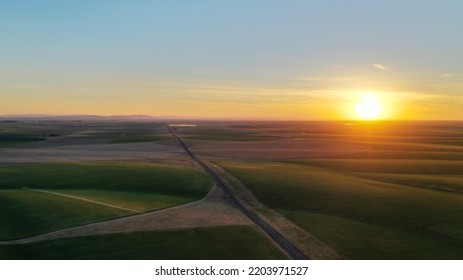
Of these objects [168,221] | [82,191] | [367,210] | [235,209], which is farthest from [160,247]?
[82,191]

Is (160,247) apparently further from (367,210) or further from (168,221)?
(367,210)

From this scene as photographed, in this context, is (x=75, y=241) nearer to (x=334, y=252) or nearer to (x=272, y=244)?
(x=272, y=244)

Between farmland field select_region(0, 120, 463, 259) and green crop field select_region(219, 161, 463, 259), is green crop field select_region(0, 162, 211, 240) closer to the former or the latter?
farmland field select_region(0, 120, 463, 259)

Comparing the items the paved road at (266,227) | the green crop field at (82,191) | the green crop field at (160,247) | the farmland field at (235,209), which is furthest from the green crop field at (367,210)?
the green crop field at (82,191)

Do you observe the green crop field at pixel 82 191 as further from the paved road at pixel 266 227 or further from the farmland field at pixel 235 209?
the paved road at pixel 266 227

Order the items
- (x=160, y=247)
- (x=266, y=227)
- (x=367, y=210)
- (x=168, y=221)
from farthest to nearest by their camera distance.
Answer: (x=367, y=210), (x=168, y=221), (x=266, y=227), (x=160, y=247)

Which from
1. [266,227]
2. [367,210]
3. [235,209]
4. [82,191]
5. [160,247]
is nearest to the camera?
[160,247]
